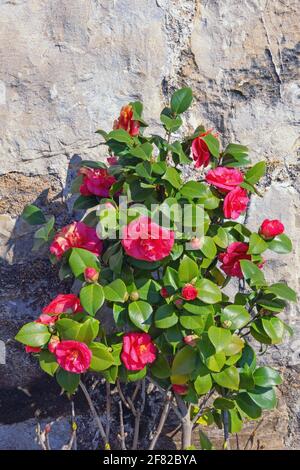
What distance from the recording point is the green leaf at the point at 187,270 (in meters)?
1.04

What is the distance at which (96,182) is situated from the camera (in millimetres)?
1158

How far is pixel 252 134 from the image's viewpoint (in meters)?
1.33

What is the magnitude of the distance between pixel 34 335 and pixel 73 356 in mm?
85

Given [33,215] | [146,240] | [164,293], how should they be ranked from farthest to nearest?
[33,215]
[164,293]
[146,240]

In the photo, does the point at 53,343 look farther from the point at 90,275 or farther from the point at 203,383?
the point at 203,383

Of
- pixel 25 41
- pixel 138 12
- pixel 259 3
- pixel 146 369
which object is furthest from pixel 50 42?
pixel 146 369

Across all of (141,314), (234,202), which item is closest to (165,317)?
(141,314)

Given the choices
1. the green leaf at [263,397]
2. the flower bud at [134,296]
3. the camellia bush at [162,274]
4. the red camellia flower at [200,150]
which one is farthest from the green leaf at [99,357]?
the red camellia flower at [200,150]

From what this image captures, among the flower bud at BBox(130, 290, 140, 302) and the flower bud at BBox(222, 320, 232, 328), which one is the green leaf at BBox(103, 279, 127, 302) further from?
the flower bud at BBox(222, 320, 232, 328)

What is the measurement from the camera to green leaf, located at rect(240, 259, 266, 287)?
1.06 metres

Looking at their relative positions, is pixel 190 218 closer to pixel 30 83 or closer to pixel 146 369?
pixel 146 369

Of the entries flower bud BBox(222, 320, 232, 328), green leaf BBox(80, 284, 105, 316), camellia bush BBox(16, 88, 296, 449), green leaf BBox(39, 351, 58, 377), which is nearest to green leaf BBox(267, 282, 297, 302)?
camellia bush BBox(16, 88, 296, 449)

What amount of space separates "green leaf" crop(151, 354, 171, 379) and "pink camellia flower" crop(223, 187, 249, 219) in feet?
1.03
